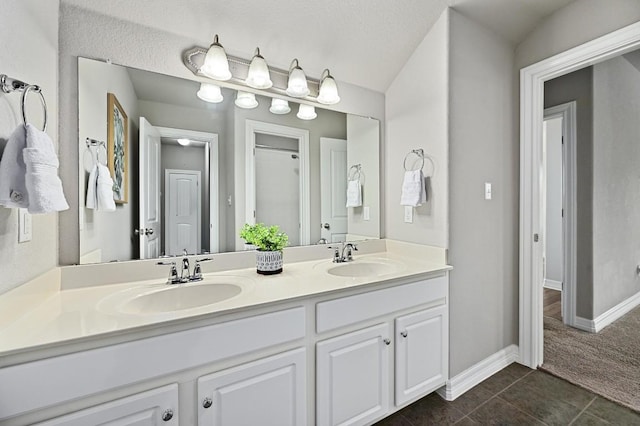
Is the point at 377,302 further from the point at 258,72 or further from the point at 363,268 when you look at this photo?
the point at 258,72

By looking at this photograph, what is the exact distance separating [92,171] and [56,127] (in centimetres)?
21

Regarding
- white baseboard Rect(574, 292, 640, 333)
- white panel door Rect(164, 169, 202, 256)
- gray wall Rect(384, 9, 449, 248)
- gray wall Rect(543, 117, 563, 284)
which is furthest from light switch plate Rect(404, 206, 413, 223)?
gray wall Rect(543, 117, 563, 284)

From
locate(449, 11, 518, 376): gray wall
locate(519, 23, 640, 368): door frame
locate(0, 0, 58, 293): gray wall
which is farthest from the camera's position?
locate(519, 23, 640, 368): door frame

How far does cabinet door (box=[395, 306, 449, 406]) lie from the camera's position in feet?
4.82

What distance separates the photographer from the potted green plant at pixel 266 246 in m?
1.47

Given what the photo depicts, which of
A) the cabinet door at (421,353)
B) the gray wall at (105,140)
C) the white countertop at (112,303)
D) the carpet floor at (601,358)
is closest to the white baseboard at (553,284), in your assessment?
the carpet floor at (601,358)

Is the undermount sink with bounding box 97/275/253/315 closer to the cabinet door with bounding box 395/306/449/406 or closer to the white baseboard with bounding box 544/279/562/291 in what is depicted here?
the cabinet door with bounding box 395/306/449/406

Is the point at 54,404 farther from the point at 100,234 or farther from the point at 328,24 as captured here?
the point at 328,24

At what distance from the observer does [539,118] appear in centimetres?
195

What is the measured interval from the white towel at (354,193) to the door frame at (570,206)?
6.56 feet

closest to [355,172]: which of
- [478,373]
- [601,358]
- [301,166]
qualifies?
[301,166]

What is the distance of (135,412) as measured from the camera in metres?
0.87

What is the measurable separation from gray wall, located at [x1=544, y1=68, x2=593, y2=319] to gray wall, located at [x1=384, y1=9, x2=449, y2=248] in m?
1.72

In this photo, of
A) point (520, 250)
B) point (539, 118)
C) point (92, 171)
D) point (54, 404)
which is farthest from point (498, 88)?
point (54, 404)
